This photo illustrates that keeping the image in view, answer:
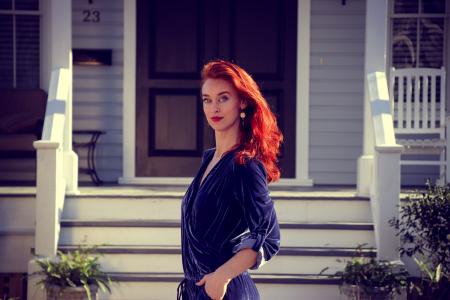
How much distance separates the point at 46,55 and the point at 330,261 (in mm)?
3805

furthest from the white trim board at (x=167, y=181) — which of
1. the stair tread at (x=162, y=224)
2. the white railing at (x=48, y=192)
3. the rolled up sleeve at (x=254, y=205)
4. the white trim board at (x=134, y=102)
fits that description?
the rolled up sleeve at (x=254, y=205)

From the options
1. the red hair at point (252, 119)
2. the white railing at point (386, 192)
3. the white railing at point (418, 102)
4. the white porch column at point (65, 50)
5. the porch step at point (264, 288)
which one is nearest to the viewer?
the red hair at point (252, 119)

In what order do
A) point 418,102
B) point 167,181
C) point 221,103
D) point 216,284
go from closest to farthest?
1. point 216,284
2. point 221,103
3. point 418,102
4. point 167,181

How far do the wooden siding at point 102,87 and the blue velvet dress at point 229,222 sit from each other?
5.81m

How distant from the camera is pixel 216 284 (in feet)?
8.03

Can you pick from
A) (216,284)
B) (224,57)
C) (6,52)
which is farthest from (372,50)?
(216,284)

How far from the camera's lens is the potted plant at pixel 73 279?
225 inches

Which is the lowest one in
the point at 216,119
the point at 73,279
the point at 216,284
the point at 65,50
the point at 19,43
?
the point at 73,279

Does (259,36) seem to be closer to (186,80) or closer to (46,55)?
(186,80)

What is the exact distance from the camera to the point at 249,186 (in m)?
2.48

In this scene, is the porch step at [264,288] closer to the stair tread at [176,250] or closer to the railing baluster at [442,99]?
the stair tread at [176,250]

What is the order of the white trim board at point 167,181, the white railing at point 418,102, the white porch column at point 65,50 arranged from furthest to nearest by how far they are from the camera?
the white trim board at point 167,181 < the white railing at point 418,102 < the white porch column at point 65,50

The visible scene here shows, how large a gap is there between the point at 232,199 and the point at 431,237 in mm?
3837

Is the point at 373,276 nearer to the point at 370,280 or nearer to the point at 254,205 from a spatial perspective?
the point at 370,280
